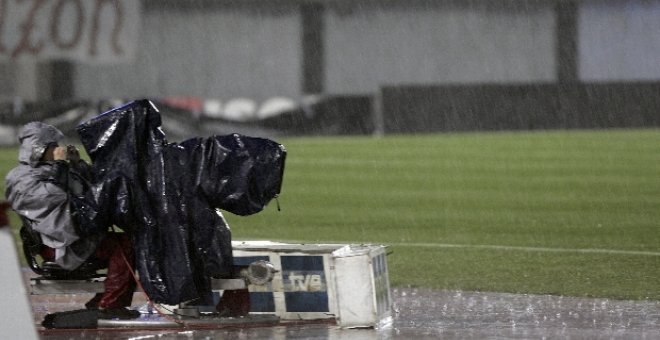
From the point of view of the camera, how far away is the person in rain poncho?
845 centimetres

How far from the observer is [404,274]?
1209 centimetres

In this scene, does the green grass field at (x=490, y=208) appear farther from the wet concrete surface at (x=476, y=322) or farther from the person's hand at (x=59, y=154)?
the person's hand at (x=59, y=154)

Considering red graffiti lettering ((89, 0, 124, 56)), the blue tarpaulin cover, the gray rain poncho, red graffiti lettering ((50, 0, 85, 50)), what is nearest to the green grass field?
the blue tarpaulin cover

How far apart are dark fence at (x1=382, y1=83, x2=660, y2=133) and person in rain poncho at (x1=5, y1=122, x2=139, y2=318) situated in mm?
25971

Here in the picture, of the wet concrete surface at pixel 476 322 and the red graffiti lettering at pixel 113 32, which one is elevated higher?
the red graffiti lettering at pixel 113 32

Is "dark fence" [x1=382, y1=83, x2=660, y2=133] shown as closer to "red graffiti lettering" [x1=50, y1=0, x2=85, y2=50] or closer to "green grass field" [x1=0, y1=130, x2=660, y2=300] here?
"green grass field" [x1=0, y1=130, x2=660, y2=300]

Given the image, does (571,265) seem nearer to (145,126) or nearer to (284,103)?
(145,126)

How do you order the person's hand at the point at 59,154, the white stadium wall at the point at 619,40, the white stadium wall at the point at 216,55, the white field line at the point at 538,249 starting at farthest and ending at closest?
the white stadium wall at the point at 619,40 < the white stadium wall at the point at 216,55 < the white field line at the point at 538,249 < the person's hand at the point at 59,154

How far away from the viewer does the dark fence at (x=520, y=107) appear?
34.7 metres

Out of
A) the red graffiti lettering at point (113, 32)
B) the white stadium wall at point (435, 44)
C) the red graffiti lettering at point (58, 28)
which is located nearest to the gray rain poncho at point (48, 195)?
the red graffiti lettering at point (113, 32)

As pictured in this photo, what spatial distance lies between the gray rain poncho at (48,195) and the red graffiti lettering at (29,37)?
85.8ft

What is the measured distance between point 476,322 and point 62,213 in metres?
2.46

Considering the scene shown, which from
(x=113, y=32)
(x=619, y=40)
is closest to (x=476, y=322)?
(x=113, y=32)

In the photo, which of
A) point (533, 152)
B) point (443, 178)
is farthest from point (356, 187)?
point (533, 152)
